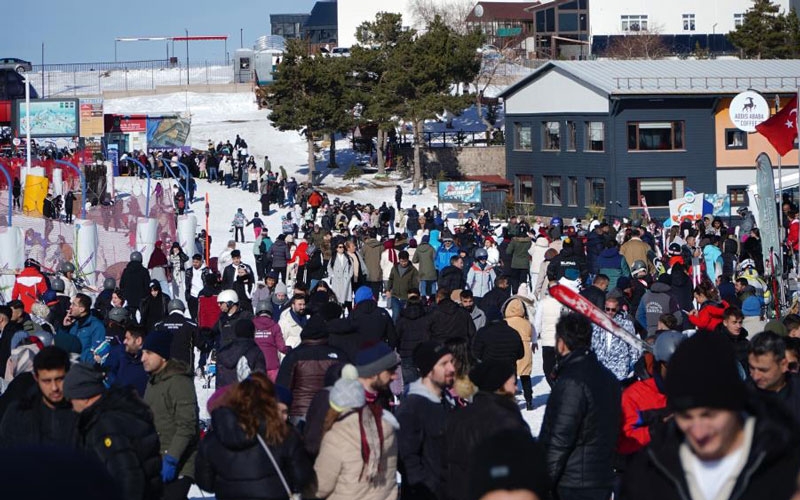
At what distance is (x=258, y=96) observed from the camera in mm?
73250

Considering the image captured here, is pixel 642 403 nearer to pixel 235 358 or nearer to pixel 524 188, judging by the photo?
pixel 235 358

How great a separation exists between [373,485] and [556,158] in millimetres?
41933

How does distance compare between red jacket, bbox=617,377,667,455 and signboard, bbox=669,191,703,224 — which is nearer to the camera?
red jacket, bbox=617,377,667,455

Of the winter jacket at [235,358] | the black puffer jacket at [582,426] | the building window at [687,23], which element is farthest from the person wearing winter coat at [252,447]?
the building window at [687,23]

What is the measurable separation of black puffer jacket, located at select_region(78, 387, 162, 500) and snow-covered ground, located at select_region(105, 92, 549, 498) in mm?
3669

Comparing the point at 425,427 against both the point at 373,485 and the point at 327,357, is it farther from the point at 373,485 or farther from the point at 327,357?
the point at 327,357

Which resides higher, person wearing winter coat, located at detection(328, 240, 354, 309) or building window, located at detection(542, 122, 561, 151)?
building window, located at detection(542, 122, 561, 151)

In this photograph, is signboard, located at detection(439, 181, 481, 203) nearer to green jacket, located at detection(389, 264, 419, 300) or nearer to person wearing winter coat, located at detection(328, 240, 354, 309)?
person wearing winter coat, located at detection(328, 240, 354, 309)

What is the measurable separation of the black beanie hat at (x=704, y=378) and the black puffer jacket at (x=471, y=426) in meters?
2.24

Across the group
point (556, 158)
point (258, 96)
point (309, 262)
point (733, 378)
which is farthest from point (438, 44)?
point (733, 378)

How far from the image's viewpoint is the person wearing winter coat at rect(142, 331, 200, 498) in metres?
7.03

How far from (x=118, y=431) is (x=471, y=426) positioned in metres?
1.67

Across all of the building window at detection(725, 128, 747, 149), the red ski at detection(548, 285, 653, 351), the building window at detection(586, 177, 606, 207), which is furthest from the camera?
the building window at detection(725, 128, 747, 149)

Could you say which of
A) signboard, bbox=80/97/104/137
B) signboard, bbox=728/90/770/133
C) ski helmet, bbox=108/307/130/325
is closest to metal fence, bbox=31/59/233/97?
signboard, bbox=80/97/104/137
